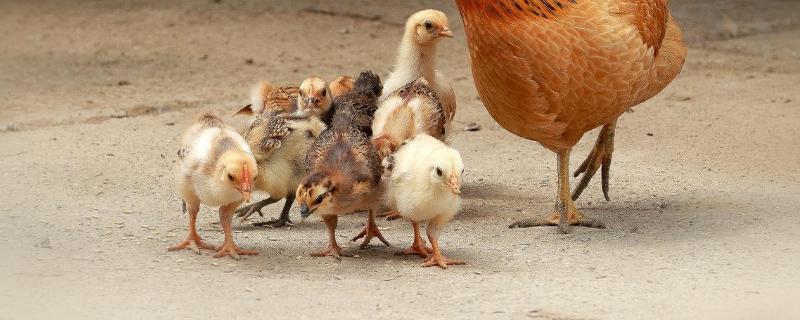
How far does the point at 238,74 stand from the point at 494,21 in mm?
5025

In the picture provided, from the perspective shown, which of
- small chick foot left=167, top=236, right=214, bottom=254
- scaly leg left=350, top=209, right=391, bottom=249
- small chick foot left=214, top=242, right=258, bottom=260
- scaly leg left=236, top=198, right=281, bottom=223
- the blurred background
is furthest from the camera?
scaly leg left=236, top=198, right=281, bottom=223

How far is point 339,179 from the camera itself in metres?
5.53

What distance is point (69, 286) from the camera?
16.9 ft

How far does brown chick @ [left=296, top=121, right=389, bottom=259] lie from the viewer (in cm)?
545

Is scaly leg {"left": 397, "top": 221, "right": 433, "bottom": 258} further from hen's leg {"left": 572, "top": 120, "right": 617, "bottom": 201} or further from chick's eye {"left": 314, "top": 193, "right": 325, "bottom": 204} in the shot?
hen's leg {"left": 572, "top": 120, "right": 617, "bottom": 201}

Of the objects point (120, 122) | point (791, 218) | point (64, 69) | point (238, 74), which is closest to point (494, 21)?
point (791, 218)

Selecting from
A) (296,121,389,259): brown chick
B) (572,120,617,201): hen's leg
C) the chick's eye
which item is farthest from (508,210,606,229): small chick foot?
the chick's eye

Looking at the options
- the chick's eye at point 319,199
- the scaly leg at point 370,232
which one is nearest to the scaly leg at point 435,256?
the scaly leg at point 370,232

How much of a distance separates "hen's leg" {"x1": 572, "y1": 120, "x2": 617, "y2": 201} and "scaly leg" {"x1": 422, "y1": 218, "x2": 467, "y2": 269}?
1.44m

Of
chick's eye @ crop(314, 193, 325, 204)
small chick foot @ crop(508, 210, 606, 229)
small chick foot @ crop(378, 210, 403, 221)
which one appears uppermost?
chick's eye @ crop(314, 193, 325, 204)

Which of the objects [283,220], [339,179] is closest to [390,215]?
[283,220]

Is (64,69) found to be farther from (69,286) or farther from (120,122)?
(69,286)

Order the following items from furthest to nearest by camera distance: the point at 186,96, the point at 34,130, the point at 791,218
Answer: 1. the point at 186,96
2. the point at 34,130
3. the point at 791,218

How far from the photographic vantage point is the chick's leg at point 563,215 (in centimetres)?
621
